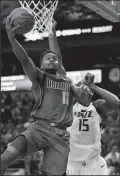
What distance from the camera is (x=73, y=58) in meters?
15.9

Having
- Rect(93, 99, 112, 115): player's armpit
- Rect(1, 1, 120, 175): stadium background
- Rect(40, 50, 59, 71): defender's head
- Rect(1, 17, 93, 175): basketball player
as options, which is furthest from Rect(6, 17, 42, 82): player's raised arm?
Rect(1, 1, 120, 175): stadium background

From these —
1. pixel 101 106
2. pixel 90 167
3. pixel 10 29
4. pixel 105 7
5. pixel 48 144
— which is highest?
pixel 105 7

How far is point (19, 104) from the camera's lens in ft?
54.9

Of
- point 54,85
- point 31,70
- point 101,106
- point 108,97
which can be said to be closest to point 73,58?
point 101,106

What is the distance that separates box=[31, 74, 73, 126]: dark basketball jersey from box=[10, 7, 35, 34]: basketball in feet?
1.77

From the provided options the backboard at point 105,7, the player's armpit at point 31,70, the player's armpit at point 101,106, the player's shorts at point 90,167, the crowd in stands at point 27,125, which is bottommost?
the crowd in stands at point 27,125

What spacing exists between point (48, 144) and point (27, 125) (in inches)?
399

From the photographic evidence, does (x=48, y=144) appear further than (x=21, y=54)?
Yes

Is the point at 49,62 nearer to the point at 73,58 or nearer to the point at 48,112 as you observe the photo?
the point at 48,112

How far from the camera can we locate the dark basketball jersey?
15.6 ft

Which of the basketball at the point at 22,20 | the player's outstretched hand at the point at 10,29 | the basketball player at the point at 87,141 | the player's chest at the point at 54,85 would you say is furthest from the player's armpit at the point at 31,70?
Result: the basketball player at the point at 87,141

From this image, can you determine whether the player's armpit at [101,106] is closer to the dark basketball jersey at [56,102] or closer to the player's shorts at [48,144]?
the dark basketball jersey at [56,102]

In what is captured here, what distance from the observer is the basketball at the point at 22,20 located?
15.4 ft

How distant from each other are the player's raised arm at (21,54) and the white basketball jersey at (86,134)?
1.55 metres
